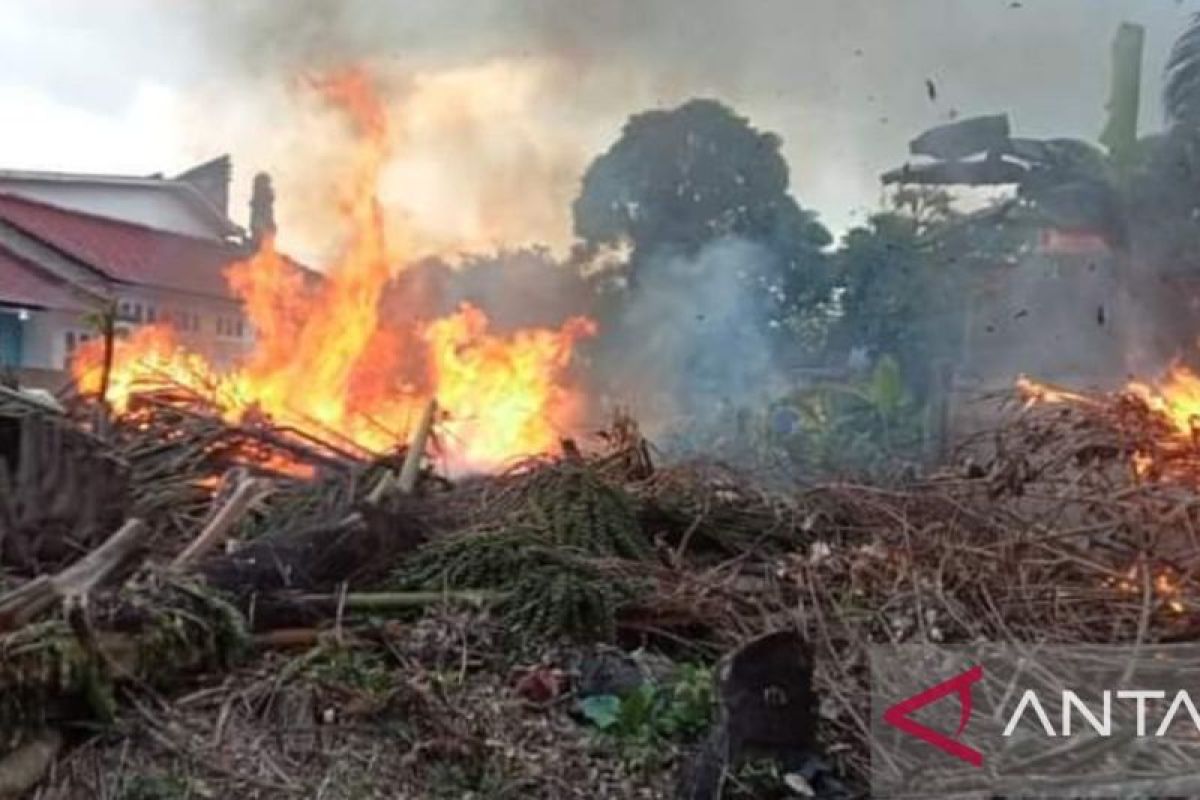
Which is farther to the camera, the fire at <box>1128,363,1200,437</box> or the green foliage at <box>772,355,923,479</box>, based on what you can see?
the green foliage at <box>772,355,923,479</box>

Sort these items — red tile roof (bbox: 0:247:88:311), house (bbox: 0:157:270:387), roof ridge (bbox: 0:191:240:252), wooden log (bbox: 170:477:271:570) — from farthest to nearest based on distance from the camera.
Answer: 1. roof ridge (bbox: 0:191:240:252)
2. house (bbox: 0:157:270:387)
3. red tile roof (bbox: 0:247:88:311)
4. wooden log (bbox: 170:477:271:570)

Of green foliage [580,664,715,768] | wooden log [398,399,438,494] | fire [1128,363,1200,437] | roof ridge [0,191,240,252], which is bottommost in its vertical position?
green foliage [580,664,715,768]

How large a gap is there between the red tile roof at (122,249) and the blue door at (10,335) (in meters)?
1.48

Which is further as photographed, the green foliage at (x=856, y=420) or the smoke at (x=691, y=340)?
the smoke at (x=691, y=340)

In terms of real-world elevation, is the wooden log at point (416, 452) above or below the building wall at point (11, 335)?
below

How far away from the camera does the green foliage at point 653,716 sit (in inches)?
155

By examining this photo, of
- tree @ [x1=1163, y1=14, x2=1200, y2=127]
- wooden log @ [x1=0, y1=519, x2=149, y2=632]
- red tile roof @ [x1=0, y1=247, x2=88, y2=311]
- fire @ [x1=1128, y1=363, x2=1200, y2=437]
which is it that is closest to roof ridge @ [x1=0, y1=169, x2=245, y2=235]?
red tile roof @ [x1=0, y1=247, x2=88, y2=311]

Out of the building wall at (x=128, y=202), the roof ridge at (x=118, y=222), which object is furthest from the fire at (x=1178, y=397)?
the building wall at (x=128, y=202)

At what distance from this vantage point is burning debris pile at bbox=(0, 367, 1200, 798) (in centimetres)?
379

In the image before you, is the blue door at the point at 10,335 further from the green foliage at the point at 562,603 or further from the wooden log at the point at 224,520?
the green foliage at the point at 562,603

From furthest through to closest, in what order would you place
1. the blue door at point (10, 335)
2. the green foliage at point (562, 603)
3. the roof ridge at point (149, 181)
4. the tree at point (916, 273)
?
1. the roof ridge at point (149, 181)
2. the blue door at point (10, 335)
3. the tree at point (916, 273)
4. the green foliage at point (562, 603)

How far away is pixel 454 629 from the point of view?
473 centimetres

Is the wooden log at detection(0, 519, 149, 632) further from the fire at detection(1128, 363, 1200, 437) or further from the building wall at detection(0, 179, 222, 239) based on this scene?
the building wall at detection(0, 179, 222, 239)

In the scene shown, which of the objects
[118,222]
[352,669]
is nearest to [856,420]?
[352,669]
